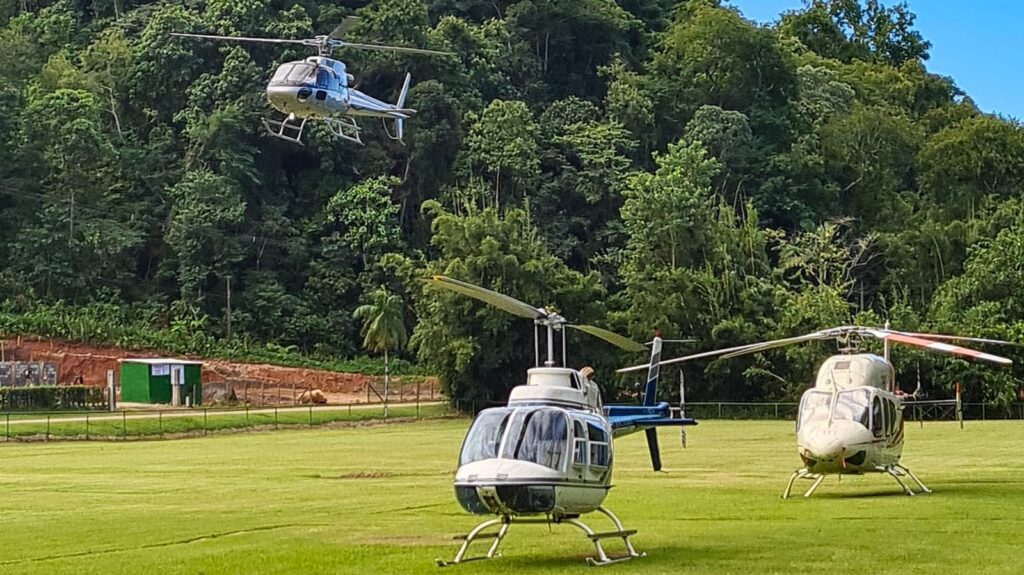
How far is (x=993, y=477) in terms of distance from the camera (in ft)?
89.6

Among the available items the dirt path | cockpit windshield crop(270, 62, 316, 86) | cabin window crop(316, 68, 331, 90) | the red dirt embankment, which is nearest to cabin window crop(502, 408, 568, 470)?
cockpit windshield crop(270, 62, 316, 86)

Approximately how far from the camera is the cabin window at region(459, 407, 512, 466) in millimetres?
15370

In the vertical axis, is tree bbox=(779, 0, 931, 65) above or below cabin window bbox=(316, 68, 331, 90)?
above

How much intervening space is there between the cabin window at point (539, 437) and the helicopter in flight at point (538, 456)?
0.01 m

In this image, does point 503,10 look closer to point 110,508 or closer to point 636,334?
point 636,334

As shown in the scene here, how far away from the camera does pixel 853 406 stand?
23.0 m

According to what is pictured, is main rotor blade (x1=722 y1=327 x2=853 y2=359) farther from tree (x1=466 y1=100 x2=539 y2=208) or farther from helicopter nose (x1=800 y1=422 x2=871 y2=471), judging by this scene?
tree (x1=466 y1=100 x2=539 y2=208)

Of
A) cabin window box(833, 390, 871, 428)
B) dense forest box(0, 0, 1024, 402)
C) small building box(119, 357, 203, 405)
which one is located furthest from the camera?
dense forest box(0, 0, 1024, 402)

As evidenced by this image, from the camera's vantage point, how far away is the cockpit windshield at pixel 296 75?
39.0 metres

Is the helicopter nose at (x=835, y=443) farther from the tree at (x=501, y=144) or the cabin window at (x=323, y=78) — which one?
the tree at (x=501, y=144)

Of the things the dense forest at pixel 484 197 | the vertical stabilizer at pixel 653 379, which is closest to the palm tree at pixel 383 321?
the dense forest at pixel 484 197

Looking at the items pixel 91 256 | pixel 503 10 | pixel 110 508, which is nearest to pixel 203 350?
pixel 91 256

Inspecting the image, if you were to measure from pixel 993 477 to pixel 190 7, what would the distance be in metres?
65.9

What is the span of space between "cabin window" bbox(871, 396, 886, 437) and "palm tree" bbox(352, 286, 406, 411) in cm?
4851
